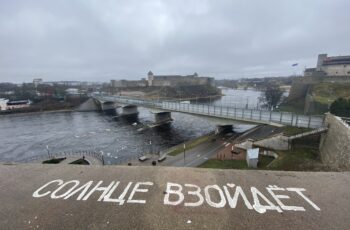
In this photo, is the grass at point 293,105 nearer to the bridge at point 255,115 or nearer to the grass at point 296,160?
the bridge at point 255,115

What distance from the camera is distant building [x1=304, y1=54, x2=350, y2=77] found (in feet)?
290

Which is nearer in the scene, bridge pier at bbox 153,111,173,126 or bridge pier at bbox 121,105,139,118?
bridge pier at bbox 153,111,173,126

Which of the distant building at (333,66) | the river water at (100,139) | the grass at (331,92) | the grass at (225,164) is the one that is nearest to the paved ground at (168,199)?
the grass at (225,164)

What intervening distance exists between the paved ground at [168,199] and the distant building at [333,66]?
10224cm

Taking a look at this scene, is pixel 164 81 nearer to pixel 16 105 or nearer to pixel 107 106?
pixel 107 106

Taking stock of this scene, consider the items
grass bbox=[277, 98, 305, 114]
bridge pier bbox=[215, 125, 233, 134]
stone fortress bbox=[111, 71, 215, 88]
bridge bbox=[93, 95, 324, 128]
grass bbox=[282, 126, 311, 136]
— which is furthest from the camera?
stone fortress bbox=[111, 71, 215, 88]

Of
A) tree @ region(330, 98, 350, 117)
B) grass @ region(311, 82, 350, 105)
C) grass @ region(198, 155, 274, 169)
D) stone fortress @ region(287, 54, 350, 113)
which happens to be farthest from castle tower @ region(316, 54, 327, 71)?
grass @ region(198, 155, 274, 169)

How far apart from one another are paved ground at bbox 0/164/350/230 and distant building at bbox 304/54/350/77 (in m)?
102

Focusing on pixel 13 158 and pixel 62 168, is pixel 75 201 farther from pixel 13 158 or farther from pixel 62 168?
pixel 13 158

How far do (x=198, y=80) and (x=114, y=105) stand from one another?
108m

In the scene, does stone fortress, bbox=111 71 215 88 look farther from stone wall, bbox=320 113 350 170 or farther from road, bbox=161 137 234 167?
stone wall, bbox=320 113 350 170

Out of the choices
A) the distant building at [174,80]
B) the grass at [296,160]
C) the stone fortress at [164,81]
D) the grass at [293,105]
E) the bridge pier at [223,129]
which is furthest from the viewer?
the stone fortress at [164,81]

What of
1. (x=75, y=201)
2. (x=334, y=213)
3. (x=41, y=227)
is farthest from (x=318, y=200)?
(x=41, y=227)

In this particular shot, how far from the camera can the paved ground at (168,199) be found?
4.85 meters
